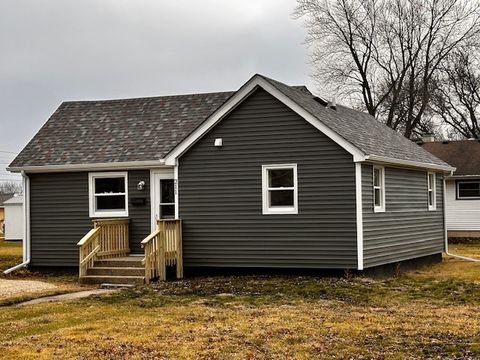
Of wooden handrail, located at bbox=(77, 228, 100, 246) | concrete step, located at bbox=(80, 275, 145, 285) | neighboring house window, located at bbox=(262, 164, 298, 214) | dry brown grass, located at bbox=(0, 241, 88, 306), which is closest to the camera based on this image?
dry brown grass, located at bbox=(0, 241, 88, 306)

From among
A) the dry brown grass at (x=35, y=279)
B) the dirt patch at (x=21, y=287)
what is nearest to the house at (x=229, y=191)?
the dry brown grass at (x=35, y=279)

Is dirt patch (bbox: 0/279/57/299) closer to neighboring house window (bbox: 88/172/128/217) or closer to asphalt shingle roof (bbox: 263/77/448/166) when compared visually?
neighboring house window (bbox: 88/172/128/217)

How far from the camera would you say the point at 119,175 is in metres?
21.0

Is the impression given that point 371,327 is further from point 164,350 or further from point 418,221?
point 418,221

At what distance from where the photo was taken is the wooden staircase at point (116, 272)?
720 inches

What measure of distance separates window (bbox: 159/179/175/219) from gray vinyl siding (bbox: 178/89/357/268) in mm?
1146

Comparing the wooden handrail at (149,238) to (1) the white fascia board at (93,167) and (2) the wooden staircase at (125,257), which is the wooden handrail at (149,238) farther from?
(1) the white fascia board at (93,167)

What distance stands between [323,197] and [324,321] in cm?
603

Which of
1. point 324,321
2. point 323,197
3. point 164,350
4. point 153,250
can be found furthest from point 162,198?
point 164,350

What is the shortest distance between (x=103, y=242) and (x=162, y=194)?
2.14 m

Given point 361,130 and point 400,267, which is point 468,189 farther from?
point 361,130

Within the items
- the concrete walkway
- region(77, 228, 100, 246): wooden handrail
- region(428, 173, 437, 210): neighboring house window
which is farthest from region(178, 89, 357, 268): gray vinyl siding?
region(428, 173, 437, 210): neighboring house window

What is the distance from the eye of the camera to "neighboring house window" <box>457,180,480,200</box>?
114ft

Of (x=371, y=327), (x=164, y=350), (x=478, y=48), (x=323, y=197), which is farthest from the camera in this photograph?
(x=478, y=48)
